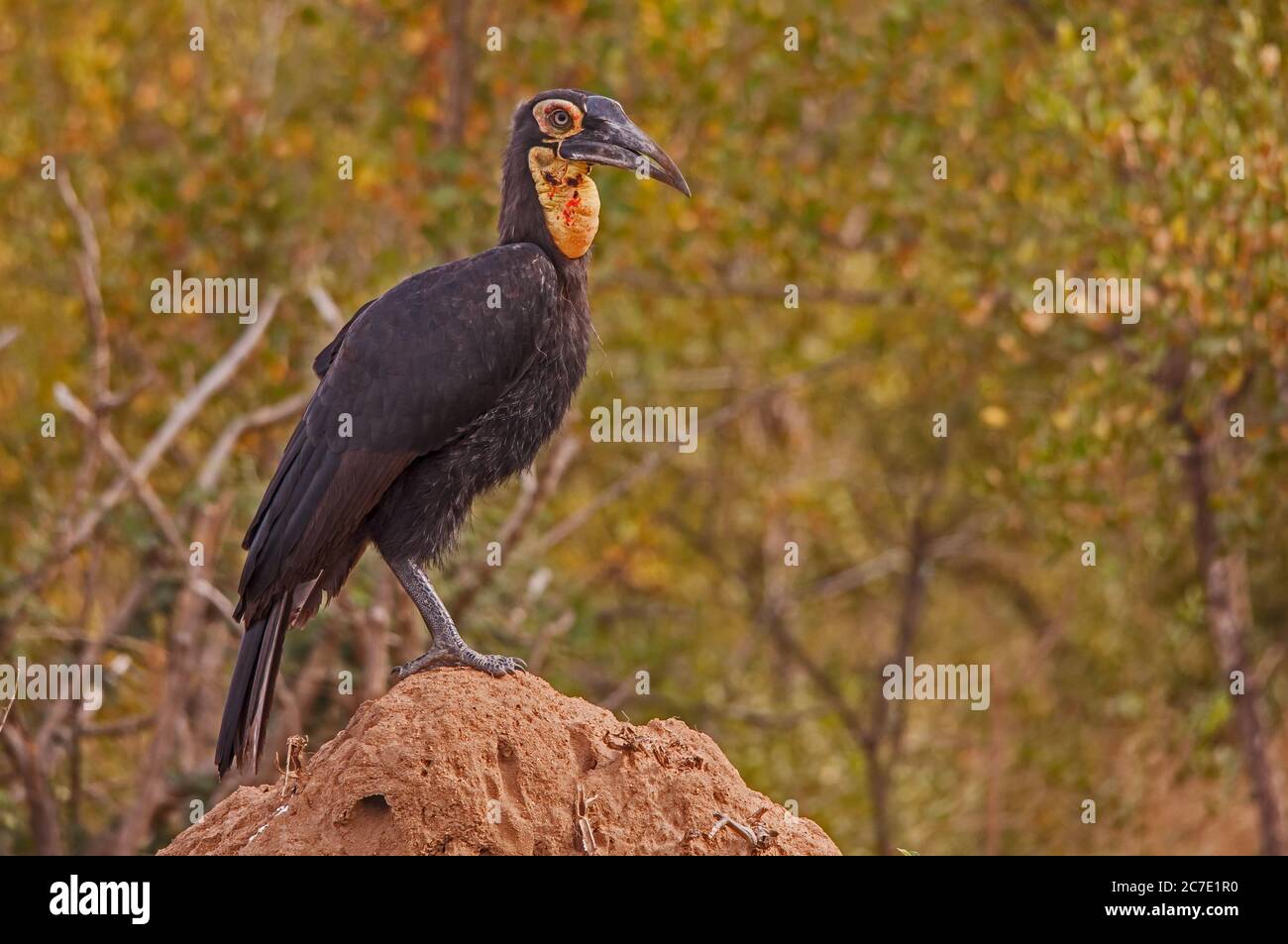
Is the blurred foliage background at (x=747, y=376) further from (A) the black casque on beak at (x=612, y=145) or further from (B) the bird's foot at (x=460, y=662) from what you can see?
(B) the bird's foot at (x=460, y=662)

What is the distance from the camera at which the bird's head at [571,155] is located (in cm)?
757

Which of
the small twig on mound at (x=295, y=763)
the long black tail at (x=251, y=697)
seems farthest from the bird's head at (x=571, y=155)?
the small twig on mound at (x=295, y=763)

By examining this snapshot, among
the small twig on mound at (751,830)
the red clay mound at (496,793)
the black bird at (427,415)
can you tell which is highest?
the black bird at (427,415)

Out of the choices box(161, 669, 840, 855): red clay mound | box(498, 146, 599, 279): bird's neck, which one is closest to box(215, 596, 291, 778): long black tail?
box(161, 669, 840, 855): red clay mound

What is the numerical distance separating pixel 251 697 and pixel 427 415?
128 centimetres

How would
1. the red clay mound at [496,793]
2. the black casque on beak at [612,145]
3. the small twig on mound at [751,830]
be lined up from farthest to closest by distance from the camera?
the black casque on beak at [612,145] < the small twig on mound at [751,830] < the red clay mound at [496,793]

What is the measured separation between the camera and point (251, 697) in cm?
684

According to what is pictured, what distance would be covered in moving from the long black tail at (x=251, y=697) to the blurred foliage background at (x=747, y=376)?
1.92 metres

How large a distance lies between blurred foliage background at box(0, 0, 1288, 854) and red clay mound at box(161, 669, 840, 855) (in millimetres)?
2155

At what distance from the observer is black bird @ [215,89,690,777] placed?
700 cm

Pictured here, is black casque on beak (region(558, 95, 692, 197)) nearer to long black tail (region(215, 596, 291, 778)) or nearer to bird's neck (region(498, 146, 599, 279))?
bird's neck (region(498, 146, 599, 279))

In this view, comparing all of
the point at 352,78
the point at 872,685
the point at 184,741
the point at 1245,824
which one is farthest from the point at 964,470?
the point at 184,741

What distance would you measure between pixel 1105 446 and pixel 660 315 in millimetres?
5085

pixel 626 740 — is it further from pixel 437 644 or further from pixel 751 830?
pixel 437 644
